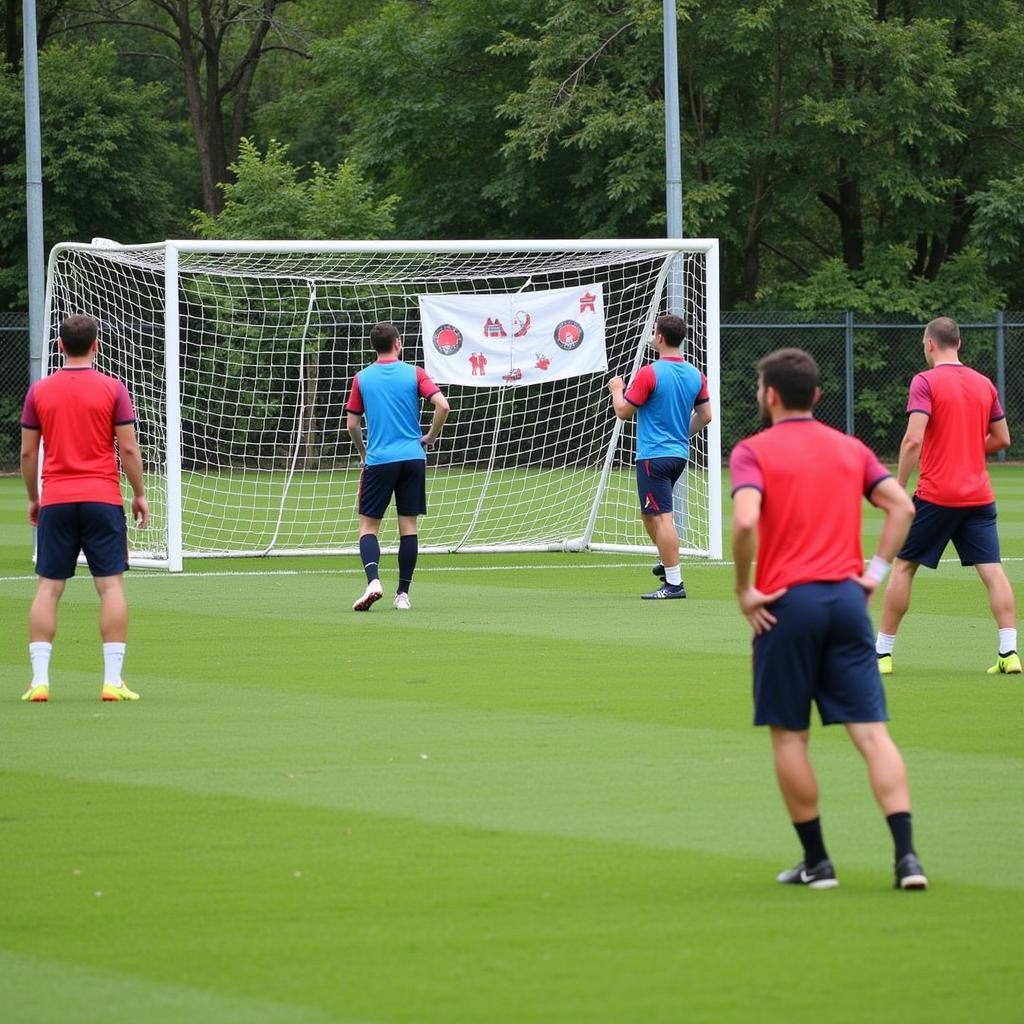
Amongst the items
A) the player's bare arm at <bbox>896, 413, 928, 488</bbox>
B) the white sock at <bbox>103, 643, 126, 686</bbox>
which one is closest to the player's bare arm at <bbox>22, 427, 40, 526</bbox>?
the white sock at <bbox>103, 643, 126, 686</bbox>

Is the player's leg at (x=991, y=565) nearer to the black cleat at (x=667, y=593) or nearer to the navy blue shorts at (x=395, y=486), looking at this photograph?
the black cleat at (x=667, y=593)

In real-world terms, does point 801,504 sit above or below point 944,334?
below

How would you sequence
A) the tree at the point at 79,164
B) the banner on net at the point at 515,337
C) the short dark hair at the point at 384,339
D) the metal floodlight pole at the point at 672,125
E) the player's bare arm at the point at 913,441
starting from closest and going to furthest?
1. the player's bare arm at the point at 913,441
2. the short dark hair at the point at 384,339
3. the banner on net at the point at 515,337
4. the metal floodlight pole at the point at 672,125
5. the tree at the point at 79,164

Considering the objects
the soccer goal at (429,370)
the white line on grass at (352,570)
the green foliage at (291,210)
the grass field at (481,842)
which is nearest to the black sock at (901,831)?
the grass field at (481,842)

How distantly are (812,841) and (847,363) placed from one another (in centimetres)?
3013

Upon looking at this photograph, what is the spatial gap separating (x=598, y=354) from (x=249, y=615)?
6.02 metres

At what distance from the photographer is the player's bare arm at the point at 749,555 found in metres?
5.68

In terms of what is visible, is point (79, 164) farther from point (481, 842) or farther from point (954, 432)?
point (481, 842)

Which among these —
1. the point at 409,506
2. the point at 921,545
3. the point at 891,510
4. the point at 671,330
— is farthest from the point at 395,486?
→ the point at 891,510

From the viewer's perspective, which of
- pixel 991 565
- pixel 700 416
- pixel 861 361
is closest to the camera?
pixel 991 565

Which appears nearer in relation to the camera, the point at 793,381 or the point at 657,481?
the point at 793,381

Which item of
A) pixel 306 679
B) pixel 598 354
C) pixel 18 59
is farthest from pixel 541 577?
pixel 18 59

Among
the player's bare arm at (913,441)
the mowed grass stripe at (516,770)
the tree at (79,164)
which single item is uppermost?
the tree at (79,164)

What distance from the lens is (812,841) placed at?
5902 mm
